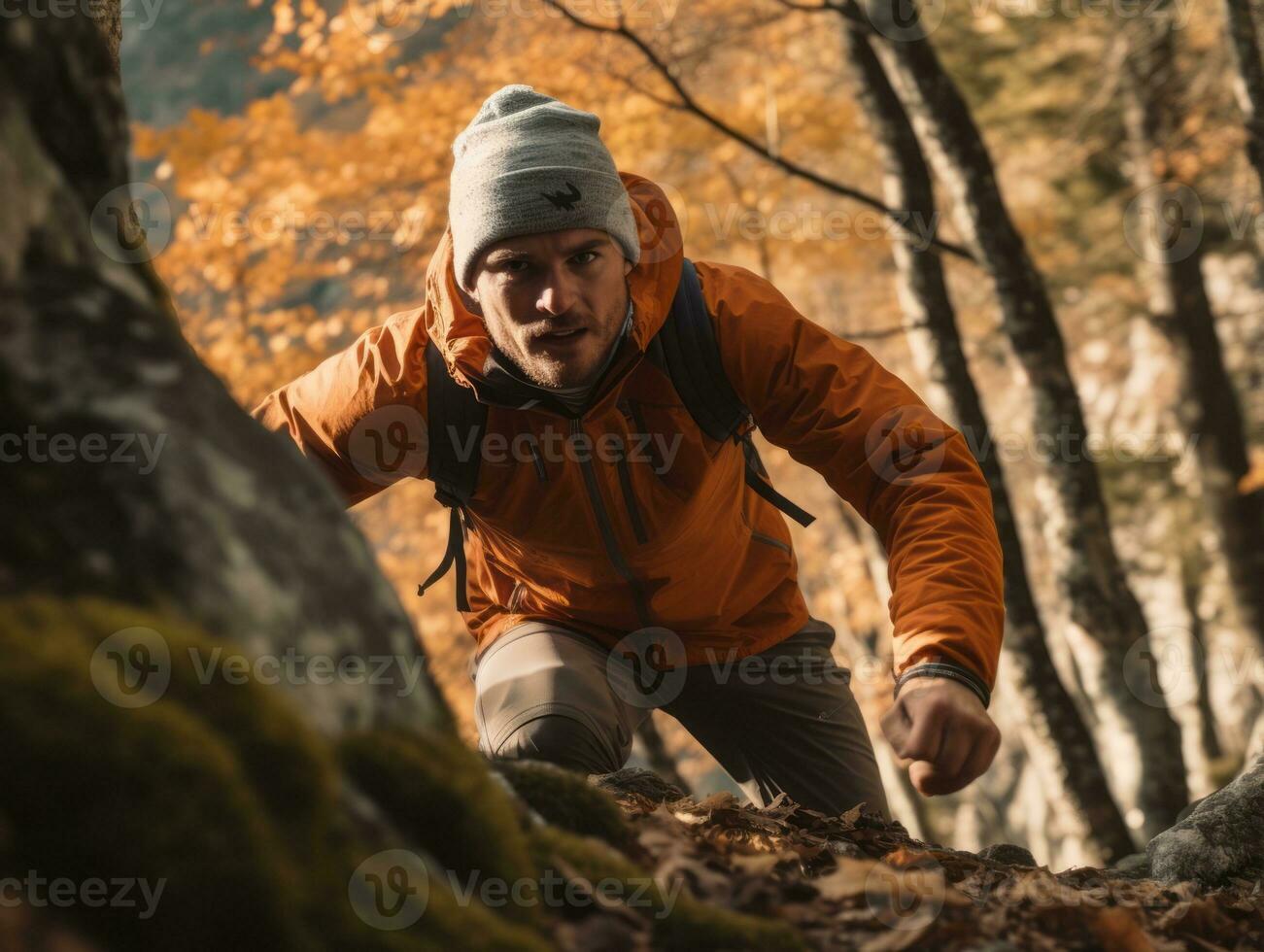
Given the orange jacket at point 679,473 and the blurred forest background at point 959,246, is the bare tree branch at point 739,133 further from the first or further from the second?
the orange jacket at point 679,473

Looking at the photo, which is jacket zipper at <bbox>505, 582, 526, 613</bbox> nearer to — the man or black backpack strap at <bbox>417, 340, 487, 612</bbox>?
the man

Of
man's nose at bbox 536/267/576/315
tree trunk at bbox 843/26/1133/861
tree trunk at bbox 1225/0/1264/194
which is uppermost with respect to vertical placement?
tree trunk at bbox 1225/0/1264/194

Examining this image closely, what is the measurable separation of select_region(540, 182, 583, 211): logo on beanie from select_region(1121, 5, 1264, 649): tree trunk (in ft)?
37.8

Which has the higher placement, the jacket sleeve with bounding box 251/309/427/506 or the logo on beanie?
the logo on beanie

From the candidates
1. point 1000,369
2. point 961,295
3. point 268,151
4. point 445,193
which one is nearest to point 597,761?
point 445,193

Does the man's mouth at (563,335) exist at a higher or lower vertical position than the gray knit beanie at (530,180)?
lower

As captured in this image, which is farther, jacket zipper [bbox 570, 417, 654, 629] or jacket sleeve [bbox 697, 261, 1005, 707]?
jacket zipper [bbox 570, 417, 654, 629]

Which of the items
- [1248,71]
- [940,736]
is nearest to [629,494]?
[940,736]

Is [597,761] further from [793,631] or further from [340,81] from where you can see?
[340,81]

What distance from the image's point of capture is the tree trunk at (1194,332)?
13.9m

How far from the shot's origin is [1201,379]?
1441cm

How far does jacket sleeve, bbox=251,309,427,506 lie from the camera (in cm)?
415

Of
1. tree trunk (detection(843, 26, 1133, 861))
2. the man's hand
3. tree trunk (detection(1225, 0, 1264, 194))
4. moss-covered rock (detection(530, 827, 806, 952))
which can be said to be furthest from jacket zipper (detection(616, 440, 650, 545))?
tree trunk (detection(1225, 0, 1264, 194))

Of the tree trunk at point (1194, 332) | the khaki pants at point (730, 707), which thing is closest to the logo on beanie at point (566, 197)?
the khaki pants at point (730, 707)
